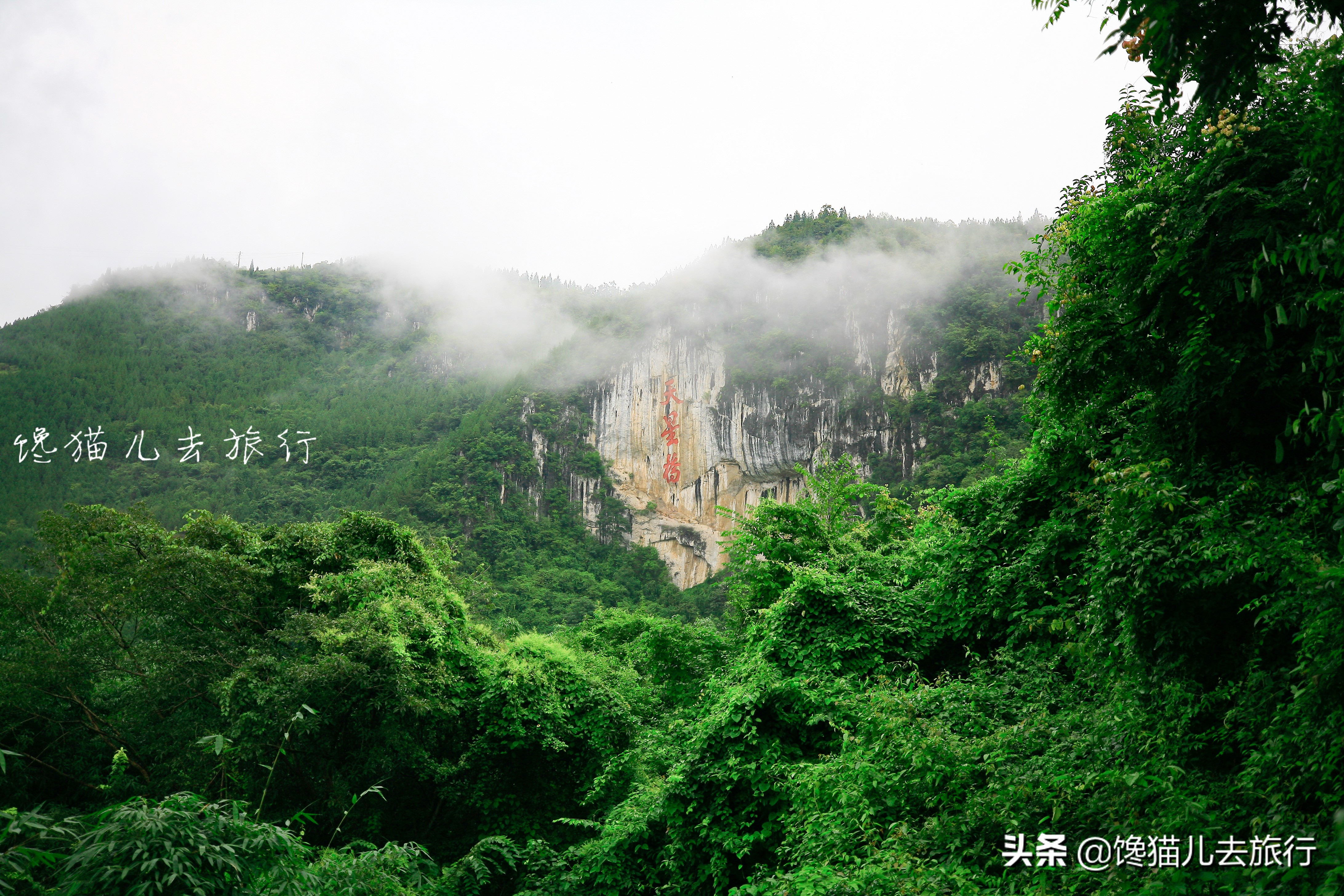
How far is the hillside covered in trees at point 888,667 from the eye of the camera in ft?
10.9

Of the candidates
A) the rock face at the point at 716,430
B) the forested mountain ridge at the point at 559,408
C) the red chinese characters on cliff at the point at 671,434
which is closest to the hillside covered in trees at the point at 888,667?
the forested mountain ridge at the point at 559,408

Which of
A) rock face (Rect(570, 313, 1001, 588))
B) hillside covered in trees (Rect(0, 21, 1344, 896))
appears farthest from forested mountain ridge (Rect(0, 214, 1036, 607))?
hillside covered in trees (Rect(0, 21, 1344, 896))

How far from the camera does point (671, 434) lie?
190 feet

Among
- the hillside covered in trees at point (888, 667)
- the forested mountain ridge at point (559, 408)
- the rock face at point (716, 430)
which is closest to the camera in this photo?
the hillside covered in trees at point (888, 667)

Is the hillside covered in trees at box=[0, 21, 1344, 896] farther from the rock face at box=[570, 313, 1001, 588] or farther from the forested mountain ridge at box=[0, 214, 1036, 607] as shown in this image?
the rock face at box=[570, 313, 1001, 588]

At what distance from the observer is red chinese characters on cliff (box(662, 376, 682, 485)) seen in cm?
5734

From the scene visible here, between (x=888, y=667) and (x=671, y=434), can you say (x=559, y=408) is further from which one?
(x=888, y=667)

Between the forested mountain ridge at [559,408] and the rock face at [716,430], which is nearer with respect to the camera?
the forested mountain ridge at [559,408]

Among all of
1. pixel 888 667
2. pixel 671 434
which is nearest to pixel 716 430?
pixel 671 434

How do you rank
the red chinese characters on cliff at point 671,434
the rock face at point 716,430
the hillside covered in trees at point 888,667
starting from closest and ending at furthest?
the hillside covered in trees at point 888,667 < the rock face at point 716,430 < the red chinese characters on cliff at point 671,434

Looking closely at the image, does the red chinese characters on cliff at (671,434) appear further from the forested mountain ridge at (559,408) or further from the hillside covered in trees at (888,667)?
the hillside covered in trees at (888,667)

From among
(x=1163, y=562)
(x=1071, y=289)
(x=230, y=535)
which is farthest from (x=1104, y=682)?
(x=230, y=535)

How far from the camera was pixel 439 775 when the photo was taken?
36.6ft

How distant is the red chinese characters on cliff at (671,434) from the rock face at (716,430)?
0.34ft
